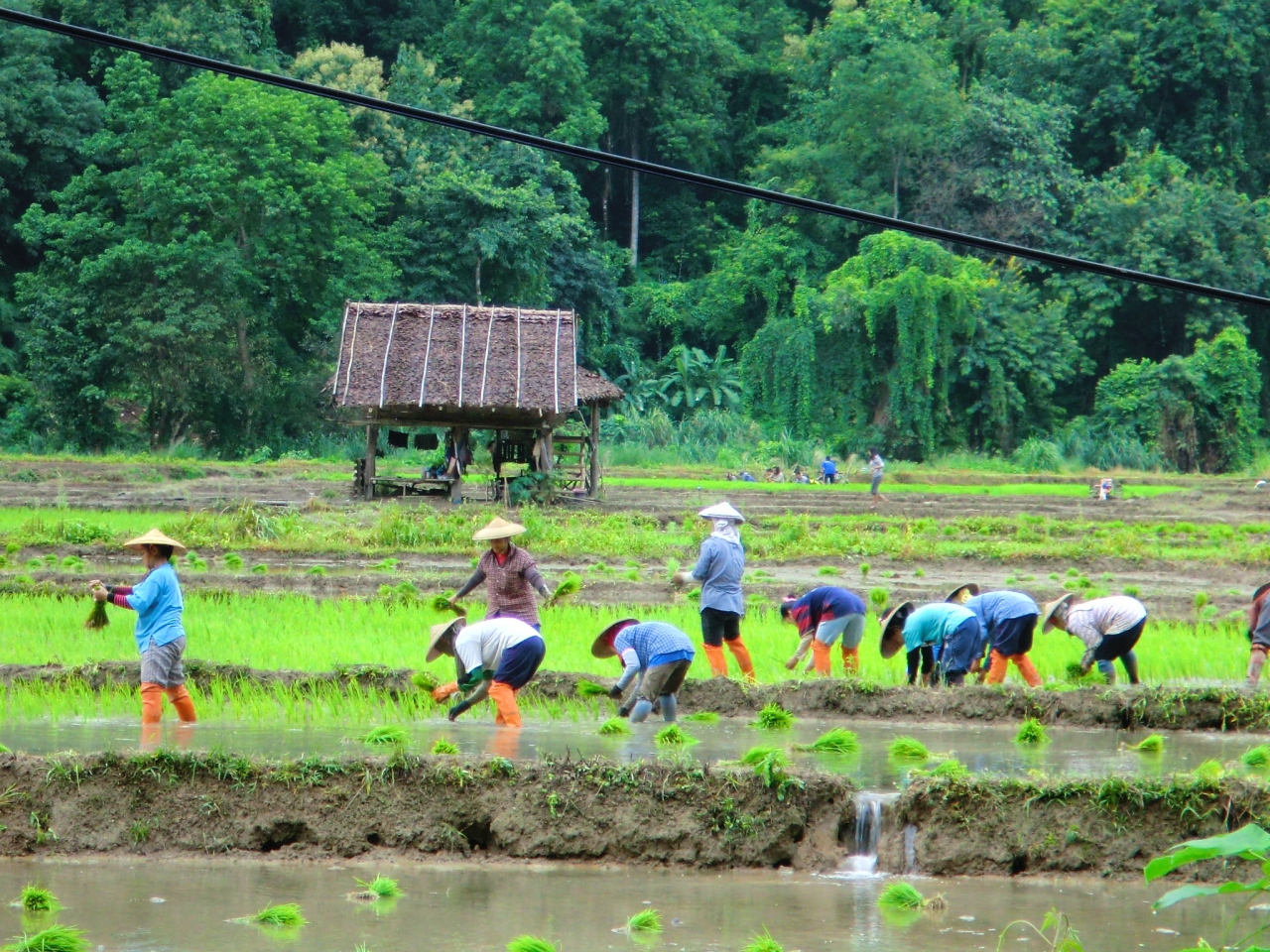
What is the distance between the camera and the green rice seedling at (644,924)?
649 centimetres

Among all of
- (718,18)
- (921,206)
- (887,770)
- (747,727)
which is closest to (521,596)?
(747,727)

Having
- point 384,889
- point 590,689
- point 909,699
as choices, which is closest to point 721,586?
point 590,689

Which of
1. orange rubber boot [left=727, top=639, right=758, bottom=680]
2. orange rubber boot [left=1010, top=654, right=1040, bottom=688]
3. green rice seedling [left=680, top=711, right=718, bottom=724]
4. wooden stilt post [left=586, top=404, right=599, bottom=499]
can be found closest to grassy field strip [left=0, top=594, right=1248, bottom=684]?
orange rubber boot [left=727, top=639, right=758, bottom=680]

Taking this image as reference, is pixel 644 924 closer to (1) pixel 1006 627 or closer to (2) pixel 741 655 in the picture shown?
(2) pixel 741 655

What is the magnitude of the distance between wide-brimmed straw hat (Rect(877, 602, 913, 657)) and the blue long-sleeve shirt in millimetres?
1150

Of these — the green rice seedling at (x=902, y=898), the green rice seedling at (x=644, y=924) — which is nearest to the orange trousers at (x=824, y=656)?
the green rice seedling at (x=902, y=898)

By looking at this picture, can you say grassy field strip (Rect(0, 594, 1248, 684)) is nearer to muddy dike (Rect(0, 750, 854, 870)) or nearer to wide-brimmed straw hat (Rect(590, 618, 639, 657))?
wide-brimmed straw hat (Rect(590, 618, 639, 657))

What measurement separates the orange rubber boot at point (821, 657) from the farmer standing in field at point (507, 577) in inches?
92.1

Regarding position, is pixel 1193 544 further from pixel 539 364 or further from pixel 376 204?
pixel 376 204

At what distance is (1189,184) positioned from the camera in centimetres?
4334

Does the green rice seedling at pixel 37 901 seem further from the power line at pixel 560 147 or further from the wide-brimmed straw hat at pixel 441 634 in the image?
the power line at pixel 560 147

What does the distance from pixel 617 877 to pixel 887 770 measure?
6.65 feet

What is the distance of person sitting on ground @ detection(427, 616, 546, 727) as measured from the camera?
357 inches

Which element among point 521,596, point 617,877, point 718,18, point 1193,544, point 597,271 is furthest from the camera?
point 718,18
